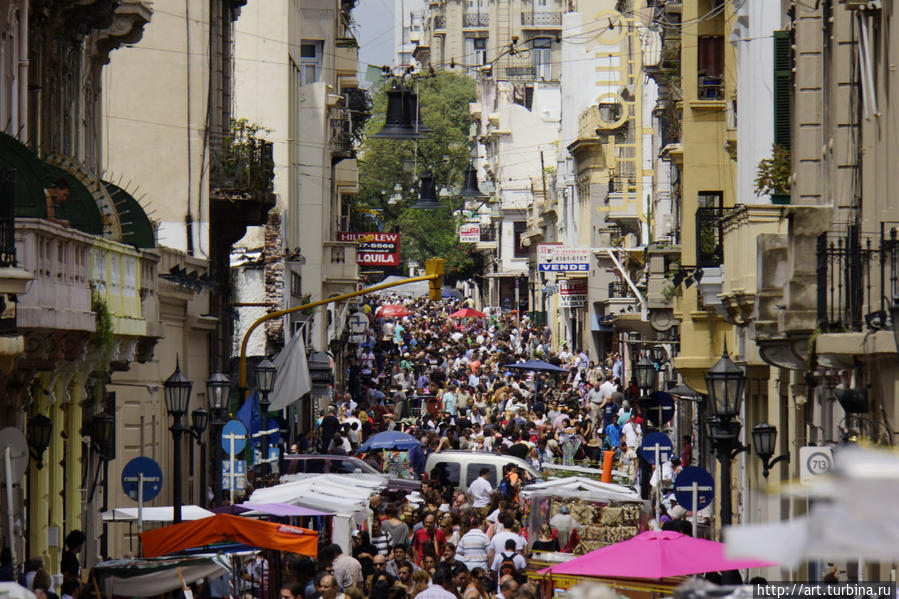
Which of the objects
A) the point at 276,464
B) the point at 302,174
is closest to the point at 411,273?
the point at 302,174

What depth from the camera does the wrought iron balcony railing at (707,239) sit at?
23.3 metres

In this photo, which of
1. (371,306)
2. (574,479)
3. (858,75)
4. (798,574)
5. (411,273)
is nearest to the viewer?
(858,75)

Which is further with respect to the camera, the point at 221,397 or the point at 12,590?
the point at 221,397

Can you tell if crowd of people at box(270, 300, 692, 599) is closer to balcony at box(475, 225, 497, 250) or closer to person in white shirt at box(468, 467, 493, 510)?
person in white shirt at box(468, 467, 493, 510)

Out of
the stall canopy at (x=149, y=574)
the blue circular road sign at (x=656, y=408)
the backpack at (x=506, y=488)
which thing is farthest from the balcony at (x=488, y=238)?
the stall canopy at (x=149, y=574)

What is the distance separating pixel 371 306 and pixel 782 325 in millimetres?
78701

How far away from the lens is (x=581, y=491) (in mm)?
22438

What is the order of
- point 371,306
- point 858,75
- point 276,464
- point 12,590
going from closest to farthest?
1. point 12,590
2. point 858,75
3. point 276,464
4. point 371,306

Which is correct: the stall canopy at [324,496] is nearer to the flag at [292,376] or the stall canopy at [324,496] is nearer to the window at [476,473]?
the window at [476,473]

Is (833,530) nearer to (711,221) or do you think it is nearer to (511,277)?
(711,221)

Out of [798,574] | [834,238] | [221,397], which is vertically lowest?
[798,574]

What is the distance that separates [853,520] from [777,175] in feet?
56.1

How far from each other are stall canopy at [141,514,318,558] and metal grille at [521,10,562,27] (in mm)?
130597

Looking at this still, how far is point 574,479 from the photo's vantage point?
23062mm
